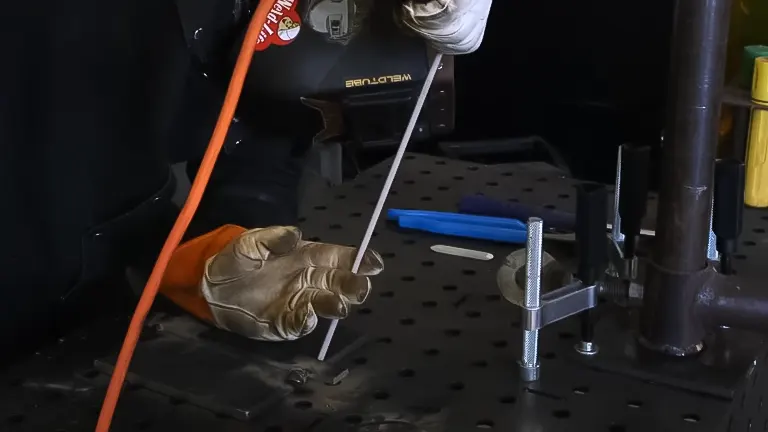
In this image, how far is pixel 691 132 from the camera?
18.8 inches

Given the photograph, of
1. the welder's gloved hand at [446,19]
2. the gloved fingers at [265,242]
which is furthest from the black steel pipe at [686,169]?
the gloved fingers at [265,242]

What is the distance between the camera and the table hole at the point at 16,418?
489mm

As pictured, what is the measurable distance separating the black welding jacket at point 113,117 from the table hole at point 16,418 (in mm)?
87

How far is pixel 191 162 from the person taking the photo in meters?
0.69

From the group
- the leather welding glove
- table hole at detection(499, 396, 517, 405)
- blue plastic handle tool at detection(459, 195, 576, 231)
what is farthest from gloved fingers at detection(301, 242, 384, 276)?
blue plastic handle tool at detection(459, 195, 576, 231)

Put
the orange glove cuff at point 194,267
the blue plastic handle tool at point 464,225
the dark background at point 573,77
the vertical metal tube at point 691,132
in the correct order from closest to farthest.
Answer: the vertical metal tube at point 691,132 → the orange glove cuff at point 194,267 → the blue plastic handle tool at point 464,225 → the dark background at point 573,77

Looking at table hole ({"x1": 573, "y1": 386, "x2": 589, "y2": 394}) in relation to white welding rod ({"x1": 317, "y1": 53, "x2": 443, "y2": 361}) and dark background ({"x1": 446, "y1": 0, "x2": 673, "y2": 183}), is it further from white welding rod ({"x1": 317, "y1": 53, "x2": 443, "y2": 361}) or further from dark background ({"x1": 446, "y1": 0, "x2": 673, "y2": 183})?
dark background ({"x1": 446, "y1": 0, "x2": 673, "y2": 183})

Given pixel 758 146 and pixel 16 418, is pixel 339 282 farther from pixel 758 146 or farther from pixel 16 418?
pixel 758 146

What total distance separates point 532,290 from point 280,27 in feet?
0.80

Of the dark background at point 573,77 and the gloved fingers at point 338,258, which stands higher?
the dark background at point 573,77

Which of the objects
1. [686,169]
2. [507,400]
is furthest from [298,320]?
[686,169]

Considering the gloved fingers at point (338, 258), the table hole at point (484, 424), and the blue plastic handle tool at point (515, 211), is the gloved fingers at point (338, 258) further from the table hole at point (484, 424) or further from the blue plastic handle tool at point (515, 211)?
the blue plastic handle tool at point (515, 211)

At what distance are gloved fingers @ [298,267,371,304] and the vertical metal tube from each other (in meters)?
0.17

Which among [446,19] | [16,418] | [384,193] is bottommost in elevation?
[16,418]
